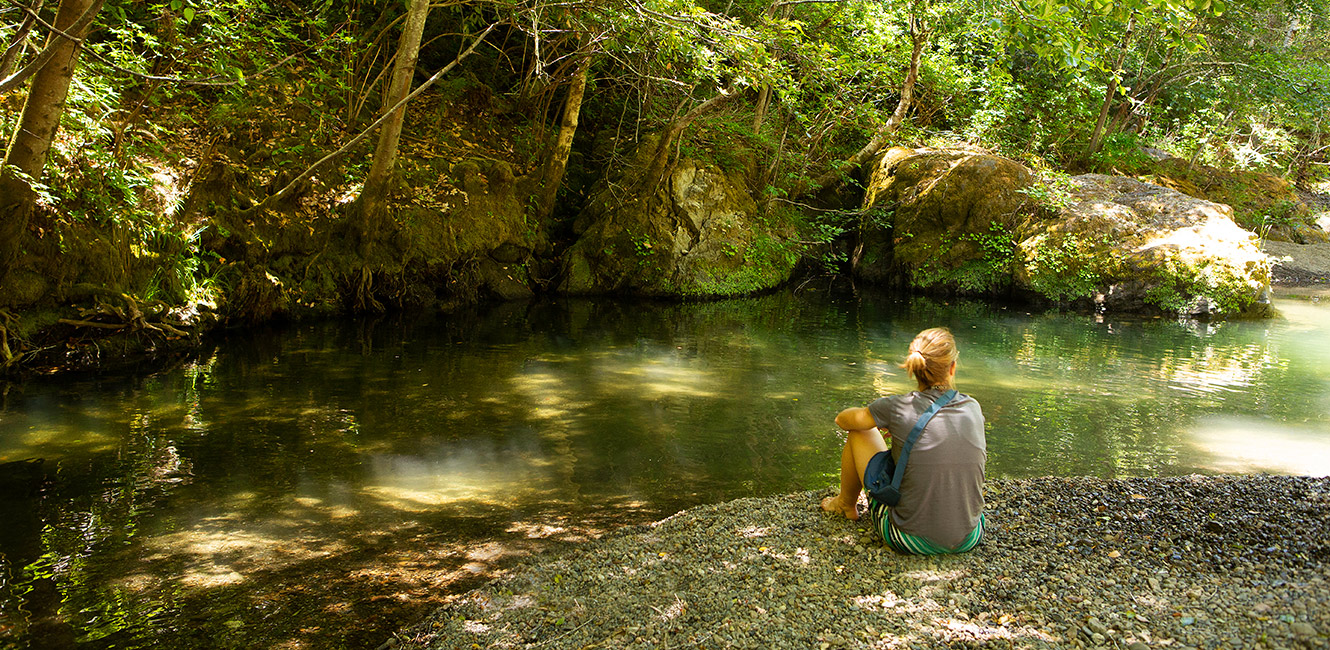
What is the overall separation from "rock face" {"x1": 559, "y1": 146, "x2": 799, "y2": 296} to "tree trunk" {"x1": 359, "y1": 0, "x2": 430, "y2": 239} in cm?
458

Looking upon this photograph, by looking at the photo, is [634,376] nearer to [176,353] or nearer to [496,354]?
[496,354]

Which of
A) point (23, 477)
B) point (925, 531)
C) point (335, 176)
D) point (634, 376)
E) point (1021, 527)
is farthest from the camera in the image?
point (335, 176)

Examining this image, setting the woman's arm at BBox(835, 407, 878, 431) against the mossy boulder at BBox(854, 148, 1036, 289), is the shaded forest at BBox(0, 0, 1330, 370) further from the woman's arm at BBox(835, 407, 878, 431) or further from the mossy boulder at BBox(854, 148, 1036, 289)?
the woman's arm at BBox(835, 407, 878, 431)

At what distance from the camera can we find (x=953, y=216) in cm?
1728

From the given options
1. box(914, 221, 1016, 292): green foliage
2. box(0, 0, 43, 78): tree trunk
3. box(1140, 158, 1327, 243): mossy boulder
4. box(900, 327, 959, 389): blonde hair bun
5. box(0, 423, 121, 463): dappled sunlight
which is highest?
box(1140, 158, 1327, 243): mossy boulder

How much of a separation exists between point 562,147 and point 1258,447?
11321 mm

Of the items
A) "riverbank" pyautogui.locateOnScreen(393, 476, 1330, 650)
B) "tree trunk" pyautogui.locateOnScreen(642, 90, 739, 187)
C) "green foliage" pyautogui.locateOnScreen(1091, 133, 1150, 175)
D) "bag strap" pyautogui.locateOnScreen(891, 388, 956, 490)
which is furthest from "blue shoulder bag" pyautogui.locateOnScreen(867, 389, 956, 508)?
"green foliage" pyautogui.locateOnScreen(1091, 133, 1150, 175)

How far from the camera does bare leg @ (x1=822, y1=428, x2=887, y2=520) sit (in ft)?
13.3

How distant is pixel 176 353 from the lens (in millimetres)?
9102

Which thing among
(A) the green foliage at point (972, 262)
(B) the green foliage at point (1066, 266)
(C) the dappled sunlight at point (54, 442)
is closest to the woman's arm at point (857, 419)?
(C) the dappled sunlight at point (54, 442)

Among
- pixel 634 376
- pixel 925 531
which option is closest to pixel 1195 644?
pixel 925 531

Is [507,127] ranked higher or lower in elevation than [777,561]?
higher

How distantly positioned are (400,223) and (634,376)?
217 inches

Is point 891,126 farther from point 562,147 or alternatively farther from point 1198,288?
point 562,147
